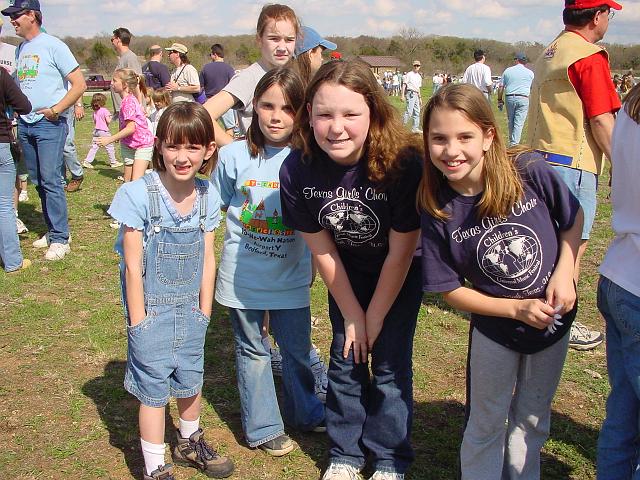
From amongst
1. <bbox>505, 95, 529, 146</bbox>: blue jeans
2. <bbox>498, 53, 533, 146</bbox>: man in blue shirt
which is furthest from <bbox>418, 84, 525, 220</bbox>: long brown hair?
<bbox>498, 53, 533, 146</bbox>: man in blue shirt

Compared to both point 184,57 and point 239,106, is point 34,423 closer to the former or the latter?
point 239,106

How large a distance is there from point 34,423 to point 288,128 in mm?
1992

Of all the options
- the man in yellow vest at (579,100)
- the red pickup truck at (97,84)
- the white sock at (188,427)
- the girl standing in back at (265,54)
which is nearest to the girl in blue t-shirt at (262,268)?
the white sock at (188,427)

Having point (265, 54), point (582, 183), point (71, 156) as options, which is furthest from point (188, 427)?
point (71, 156)

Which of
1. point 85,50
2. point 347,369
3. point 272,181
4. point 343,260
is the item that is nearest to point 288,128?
point 272,181

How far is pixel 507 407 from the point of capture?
2.35 m

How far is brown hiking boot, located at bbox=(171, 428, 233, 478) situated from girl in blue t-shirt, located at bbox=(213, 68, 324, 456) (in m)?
0.21

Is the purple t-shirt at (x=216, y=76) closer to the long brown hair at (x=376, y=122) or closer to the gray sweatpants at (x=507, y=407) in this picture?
the long brown hair at (x=376, y=122)

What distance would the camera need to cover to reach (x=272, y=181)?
2809mm

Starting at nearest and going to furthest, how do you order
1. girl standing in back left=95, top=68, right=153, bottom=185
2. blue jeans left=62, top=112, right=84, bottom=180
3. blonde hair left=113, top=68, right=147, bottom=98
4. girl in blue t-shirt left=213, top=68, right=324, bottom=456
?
girl in blue t-shirt left=213, top=68, right=324, bottom=456 → girl standing in back left=95, top=68, right=153, bottom=185 → blonde hair left=113, top=68, right=147, bottom=98 → blue jeans left=62, top=112, right=84, bottom=180

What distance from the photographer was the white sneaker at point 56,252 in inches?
229

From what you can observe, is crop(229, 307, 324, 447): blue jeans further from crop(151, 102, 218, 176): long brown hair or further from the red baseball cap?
the red baseball cap

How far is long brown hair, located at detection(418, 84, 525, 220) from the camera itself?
2.06 m

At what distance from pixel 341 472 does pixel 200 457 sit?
638mm
